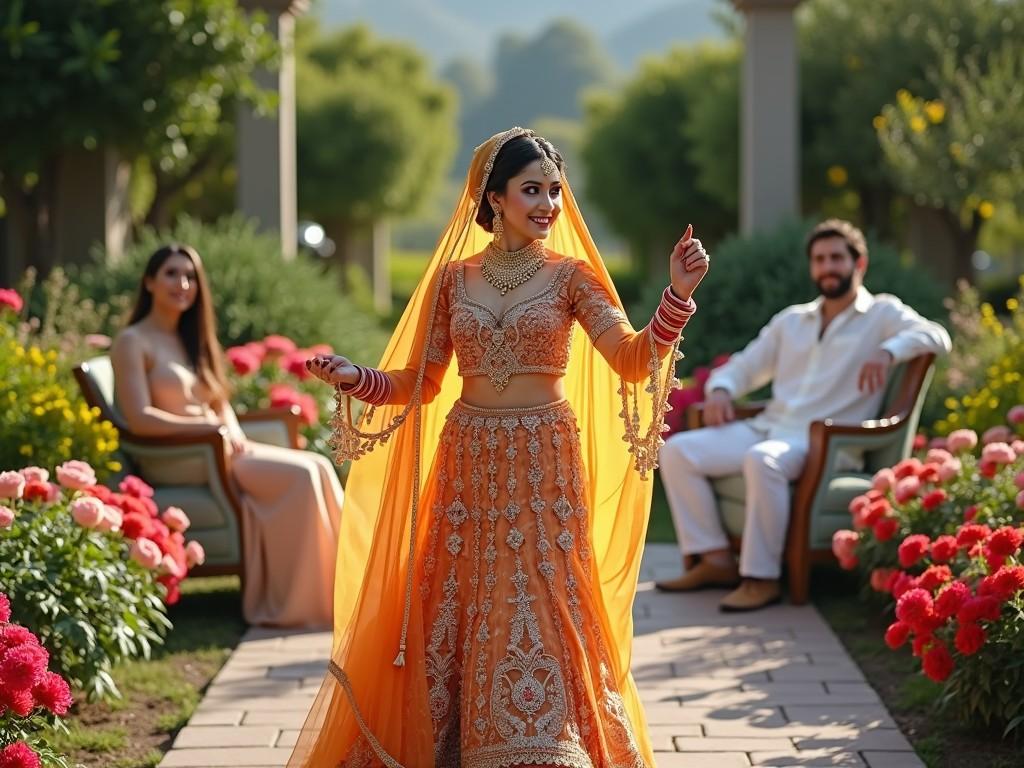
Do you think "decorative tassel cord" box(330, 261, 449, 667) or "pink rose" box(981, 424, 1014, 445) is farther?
"pink rose" box(981, 424, 1014, 445)

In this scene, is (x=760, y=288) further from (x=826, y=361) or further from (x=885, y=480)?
(x=885, y=480)

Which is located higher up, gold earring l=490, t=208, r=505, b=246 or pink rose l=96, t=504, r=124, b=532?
gold earring l=490, t=208, r=505, b=246

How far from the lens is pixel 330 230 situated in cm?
3155

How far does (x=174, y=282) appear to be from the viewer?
5957mm

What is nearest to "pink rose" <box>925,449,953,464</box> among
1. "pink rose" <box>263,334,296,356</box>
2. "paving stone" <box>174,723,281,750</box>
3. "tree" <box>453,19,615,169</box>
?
"paving stone" <box>174,723,281,750</box>

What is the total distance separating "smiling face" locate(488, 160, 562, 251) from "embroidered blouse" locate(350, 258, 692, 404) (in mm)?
129

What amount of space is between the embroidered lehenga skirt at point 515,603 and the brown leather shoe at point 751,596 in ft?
7.66

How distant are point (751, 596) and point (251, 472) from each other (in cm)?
210

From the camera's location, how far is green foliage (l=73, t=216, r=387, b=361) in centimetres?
948

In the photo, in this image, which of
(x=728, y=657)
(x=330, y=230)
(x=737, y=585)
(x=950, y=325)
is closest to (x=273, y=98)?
(x=950, y=325)

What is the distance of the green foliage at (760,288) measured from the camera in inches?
375

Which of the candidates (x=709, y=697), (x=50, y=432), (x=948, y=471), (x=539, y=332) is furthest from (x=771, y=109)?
(x=539, y=332)

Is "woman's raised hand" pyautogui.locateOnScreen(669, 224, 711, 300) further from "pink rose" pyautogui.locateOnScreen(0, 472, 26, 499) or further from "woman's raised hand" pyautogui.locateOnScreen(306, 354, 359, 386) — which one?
"pink rose" pyautogui.locateOnScreen(0, 472, 26, 499)

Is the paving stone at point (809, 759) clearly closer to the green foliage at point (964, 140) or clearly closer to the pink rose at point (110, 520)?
the pink rose at point (110, 520)
